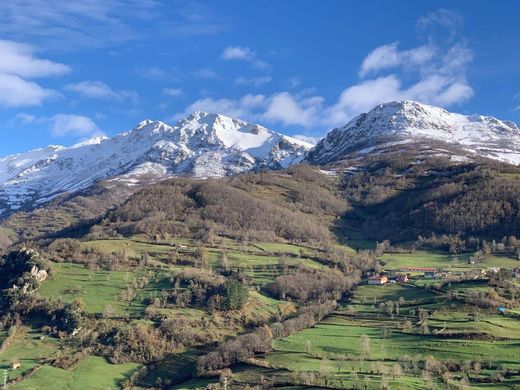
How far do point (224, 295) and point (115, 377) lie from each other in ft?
99.0

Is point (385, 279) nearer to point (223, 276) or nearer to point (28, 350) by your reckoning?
point (223, 276)

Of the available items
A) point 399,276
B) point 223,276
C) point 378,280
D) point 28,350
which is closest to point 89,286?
point 28,350

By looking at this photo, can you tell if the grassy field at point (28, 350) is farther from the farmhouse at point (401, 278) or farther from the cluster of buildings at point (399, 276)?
the farmhouse at point (401, 278)

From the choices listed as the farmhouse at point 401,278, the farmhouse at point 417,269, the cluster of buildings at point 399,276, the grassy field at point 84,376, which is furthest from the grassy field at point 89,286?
the farmhouse at point 417,269

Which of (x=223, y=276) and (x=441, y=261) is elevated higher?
(x=441, y=261)

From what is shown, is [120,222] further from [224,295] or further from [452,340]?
[452,340]

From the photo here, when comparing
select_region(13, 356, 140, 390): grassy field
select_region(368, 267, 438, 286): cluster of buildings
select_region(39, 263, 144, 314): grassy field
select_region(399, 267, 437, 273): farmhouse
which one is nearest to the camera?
select_region(13, 356, 140, 390): grassy field

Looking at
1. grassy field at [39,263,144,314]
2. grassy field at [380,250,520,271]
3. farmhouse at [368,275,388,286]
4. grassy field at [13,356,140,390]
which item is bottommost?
grassy field at [13,356,140,390]

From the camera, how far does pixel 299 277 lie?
13362 centimetres

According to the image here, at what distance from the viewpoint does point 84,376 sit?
90.8 m

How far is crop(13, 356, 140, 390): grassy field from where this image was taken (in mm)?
86956

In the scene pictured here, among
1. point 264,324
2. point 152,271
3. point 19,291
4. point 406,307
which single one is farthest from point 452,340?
point 19,291

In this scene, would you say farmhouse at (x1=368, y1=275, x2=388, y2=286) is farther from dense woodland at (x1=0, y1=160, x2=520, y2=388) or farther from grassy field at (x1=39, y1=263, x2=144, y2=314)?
grassy field at (x1=39, y1=263, x2=144, y2=314)

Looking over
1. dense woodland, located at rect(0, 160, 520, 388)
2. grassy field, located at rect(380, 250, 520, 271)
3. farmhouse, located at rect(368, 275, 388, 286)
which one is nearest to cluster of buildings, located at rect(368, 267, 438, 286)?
farmhouse, located at rect(368, 275, 388, 286)
